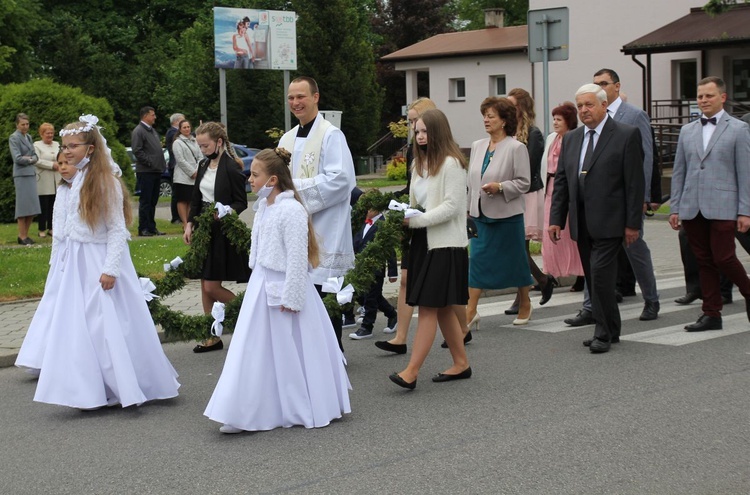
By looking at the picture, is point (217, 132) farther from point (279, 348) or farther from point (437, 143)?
point (279, 348)

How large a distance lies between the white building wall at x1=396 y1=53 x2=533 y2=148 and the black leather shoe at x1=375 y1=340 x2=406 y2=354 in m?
36.5

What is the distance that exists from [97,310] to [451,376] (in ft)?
8.16

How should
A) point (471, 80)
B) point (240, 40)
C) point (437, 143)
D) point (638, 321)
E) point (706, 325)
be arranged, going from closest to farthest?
point (437, 143) < point (706, 325) < point (638, 321) < point (240, 40) < point (471, 80)

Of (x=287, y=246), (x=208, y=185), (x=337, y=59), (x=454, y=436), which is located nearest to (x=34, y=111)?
(x=208, y=185)

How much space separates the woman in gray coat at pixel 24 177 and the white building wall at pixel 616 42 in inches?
952

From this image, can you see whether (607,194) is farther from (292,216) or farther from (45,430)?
(45,430)

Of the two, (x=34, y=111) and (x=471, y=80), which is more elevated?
(x=471, y=80)

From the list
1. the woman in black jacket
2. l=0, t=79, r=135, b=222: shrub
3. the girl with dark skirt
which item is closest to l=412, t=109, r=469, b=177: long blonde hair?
the girl with dark skirt

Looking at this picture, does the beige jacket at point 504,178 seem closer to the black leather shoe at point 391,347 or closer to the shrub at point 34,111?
the black leather shoe at point 391,347

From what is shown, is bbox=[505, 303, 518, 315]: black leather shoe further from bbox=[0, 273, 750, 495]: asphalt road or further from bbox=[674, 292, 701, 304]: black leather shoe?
bbox=[0, 273, 750, 495]: asphalt road

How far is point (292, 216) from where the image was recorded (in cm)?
645

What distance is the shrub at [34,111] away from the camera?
20.7m

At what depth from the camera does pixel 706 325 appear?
926cm

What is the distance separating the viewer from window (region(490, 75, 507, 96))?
1820 inches
